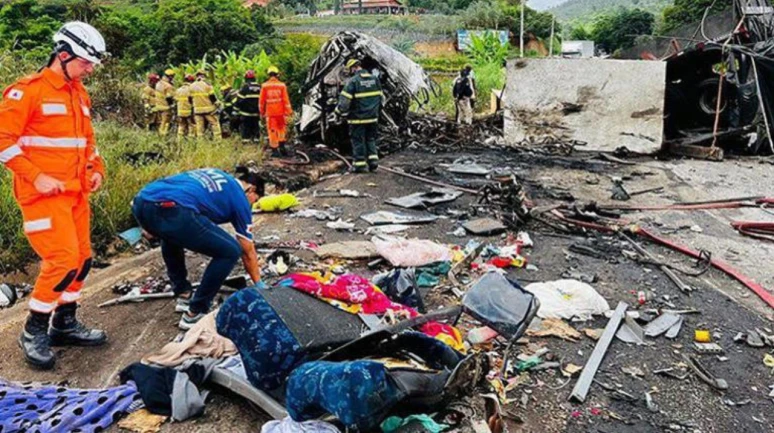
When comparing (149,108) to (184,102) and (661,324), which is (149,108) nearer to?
(184,102)

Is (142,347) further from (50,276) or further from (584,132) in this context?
(584,132)

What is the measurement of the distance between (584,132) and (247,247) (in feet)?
29.0

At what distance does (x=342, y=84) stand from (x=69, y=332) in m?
7.59

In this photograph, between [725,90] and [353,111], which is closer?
[353,111]

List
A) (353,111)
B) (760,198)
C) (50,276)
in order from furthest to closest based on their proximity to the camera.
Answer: (353,111) < (760,198) < (50,276)

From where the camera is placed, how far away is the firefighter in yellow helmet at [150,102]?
39.6ft

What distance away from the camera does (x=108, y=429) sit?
265 centimetres

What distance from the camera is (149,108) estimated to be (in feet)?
40.4

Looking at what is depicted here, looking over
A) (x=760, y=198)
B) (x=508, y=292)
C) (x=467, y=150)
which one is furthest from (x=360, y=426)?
(x=467, y=150)

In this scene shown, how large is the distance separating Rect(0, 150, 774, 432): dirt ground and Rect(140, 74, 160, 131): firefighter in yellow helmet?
6.09 m

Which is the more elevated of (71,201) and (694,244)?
(71,201)

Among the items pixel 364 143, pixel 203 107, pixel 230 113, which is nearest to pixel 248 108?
pixel 203 107

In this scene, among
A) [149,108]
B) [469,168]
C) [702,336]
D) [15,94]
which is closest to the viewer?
[15,94]

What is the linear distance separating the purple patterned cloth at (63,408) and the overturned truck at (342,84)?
7.87m
